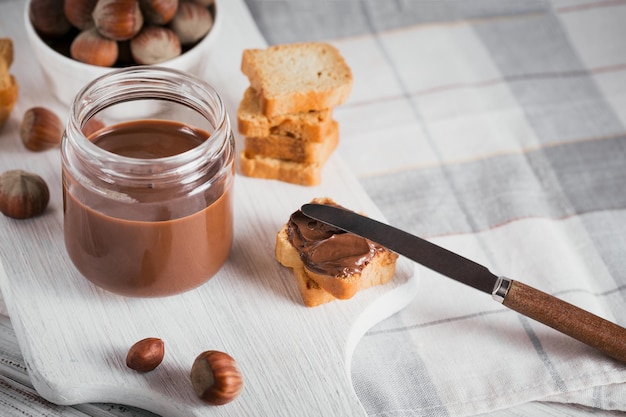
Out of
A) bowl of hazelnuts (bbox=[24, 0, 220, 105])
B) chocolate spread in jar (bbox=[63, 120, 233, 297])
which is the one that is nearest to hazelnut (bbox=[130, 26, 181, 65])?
bowl of hazelnuts (bbox=[24, 0, 220, 105])

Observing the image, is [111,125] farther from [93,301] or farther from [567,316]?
[567,316]

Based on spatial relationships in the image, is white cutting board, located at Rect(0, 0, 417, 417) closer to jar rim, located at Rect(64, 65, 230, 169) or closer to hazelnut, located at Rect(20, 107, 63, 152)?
hazelnut, located at Rect(20, 107, 63, 152)

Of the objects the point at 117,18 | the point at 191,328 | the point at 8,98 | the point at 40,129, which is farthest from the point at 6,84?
the point at 191,328

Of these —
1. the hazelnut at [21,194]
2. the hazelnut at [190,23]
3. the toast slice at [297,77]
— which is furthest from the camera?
the hazelnut at [190,23]

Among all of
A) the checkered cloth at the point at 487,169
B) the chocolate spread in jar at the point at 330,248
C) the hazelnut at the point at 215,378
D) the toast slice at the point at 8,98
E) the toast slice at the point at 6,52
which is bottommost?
the checkered cloth at the point at 487,169

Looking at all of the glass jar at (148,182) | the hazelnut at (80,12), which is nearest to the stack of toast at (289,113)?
the glass jar at (148,182)

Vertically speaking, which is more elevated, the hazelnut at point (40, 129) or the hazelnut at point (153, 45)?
the hazelnut at point (153, 45)

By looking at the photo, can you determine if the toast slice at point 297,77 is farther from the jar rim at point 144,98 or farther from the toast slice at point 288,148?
the jar rim at point 144,98

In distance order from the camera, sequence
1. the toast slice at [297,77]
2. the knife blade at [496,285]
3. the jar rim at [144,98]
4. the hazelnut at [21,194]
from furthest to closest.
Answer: the toast slice at [297,77]
the hazelnut at [21,194]
the knife blade at [496,285]
the jar rim at [144,98]
